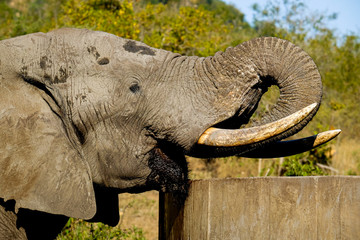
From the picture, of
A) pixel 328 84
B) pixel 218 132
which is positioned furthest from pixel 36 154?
pixel 328 84

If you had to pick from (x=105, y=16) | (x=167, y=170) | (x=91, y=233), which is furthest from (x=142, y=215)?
(x=105, y=16)

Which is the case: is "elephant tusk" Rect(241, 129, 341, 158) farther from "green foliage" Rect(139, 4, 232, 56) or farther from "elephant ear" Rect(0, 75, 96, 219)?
"green foliage" Rect(139, 4, 232, 56)

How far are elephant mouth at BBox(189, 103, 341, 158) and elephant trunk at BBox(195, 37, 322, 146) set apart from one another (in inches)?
1.3

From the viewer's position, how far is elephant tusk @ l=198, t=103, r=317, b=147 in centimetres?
292

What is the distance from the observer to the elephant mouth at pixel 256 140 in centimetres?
293

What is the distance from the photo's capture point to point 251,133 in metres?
2.98

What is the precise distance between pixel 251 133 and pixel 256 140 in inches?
1.9

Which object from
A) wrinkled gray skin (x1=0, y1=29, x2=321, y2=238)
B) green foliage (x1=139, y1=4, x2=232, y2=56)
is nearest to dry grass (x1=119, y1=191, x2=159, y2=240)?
green foliage (x1=139, y1=4, x2=232, y2=56)

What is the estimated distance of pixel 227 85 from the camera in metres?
3.24

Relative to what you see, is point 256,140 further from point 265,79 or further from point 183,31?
point 183,31

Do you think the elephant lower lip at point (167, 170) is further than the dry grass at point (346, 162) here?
No

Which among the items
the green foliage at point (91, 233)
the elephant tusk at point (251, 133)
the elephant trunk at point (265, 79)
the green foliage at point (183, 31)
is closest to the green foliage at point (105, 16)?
the green foliage at point (183, 31)

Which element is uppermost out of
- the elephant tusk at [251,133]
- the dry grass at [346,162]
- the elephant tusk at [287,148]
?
→ the elephant tusk at [251,133]

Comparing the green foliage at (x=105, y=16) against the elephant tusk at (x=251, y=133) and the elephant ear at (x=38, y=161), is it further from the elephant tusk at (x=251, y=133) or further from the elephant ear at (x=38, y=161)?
the elephant tusk at (x=251, y=133)
